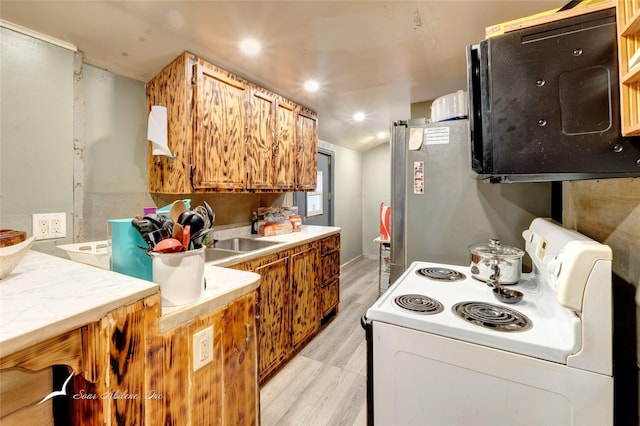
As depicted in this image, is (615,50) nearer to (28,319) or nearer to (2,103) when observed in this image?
(28,319)

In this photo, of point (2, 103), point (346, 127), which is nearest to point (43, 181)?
point (2, 103)

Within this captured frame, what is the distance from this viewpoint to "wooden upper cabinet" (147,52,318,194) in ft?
5.94

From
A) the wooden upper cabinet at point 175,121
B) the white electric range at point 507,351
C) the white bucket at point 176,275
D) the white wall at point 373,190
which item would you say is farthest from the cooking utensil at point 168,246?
the white wall at point 373,190

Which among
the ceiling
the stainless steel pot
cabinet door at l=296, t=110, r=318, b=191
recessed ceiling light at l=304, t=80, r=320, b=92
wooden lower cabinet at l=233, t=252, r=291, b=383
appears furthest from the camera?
cabinet door at l=296, t=110, r=318, b=191

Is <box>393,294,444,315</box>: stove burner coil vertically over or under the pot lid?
under

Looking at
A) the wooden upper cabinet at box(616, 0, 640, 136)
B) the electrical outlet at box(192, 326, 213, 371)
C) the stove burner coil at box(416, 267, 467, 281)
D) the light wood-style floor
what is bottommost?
the light wood-style floor

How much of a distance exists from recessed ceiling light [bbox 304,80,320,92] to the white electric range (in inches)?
75.3

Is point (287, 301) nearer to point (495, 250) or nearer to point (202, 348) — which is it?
point (202, 348)

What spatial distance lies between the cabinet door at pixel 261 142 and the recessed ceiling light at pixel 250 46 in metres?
0.42

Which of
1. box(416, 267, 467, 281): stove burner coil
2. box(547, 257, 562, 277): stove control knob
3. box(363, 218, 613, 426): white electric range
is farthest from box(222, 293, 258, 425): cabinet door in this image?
box(547, 257, 562, 277): stove control knob

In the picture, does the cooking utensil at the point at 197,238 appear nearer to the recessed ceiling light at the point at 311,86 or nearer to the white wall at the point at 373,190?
the recessed ceiling light at the point at 311,86

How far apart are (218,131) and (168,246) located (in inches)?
53.8

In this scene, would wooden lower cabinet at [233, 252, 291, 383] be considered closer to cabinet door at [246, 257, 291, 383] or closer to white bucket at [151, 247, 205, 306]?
cabinet door at [246, 257, 291, 383]

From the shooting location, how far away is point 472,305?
43.9 inches
